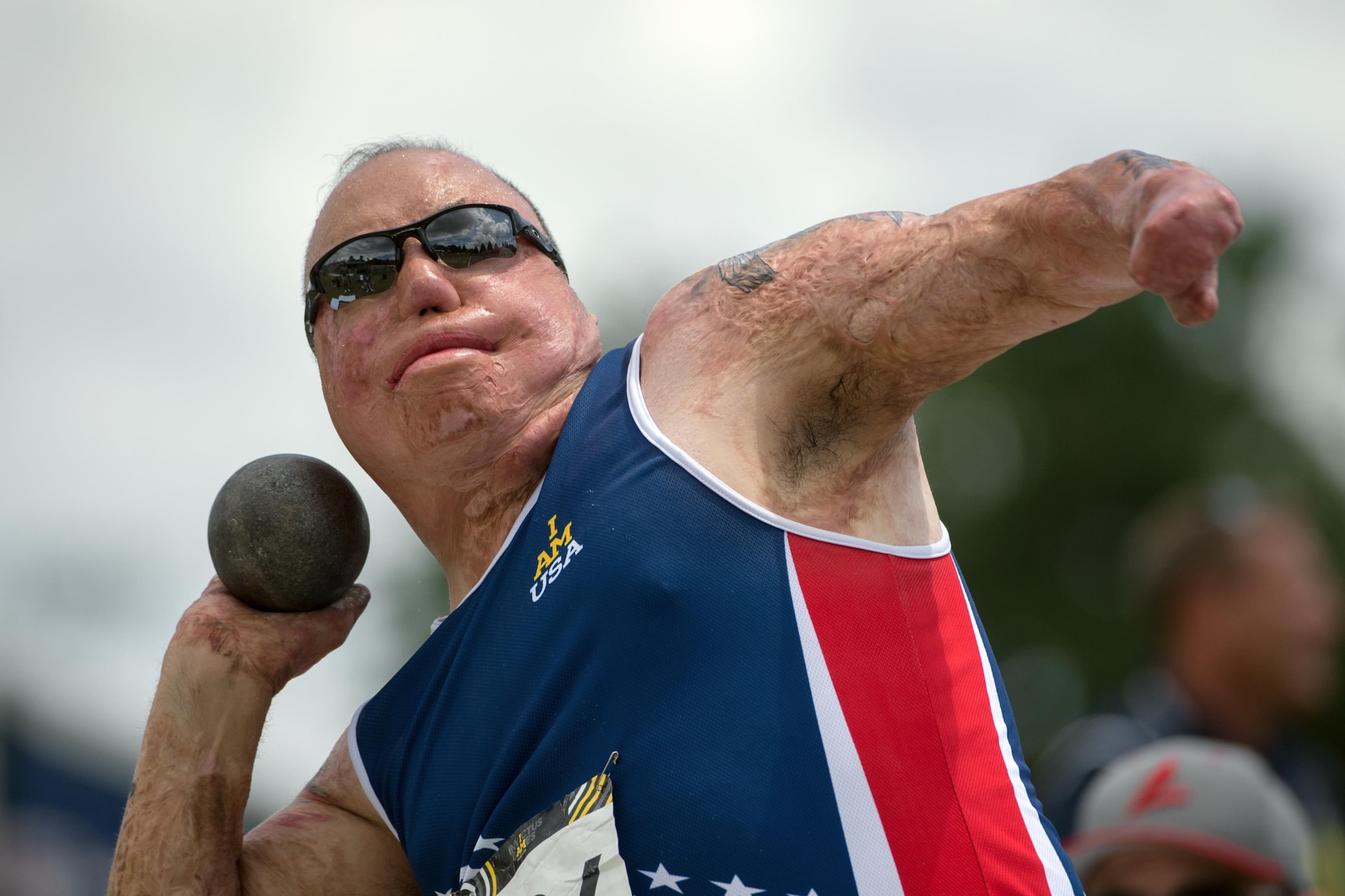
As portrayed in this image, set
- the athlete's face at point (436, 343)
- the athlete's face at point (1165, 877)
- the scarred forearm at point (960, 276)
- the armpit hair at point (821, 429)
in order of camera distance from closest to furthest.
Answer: the scarred forearm at point (960, 276), the armpit hair at point (821, 429), the athlete's face at point (436, 343), the athlete's face at point (1165, 877)

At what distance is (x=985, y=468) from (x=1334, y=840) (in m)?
22.3

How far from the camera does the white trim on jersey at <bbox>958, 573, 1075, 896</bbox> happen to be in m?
2.82

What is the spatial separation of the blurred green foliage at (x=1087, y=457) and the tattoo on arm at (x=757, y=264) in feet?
72.5

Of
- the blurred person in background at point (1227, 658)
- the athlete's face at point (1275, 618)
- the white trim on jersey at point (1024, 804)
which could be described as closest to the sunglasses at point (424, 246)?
the white trim on jersey at point (1024, 804)

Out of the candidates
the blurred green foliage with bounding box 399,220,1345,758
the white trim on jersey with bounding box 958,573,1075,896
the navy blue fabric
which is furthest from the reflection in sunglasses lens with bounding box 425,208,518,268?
the blurred green foliage with bounding box 399,220,1345,758

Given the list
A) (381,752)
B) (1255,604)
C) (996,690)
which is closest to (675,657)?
(996,690)

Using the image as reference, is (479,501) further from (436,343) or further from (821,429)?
(821,429)

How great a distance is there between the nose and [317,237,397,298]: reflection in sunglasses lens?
0.16 feet

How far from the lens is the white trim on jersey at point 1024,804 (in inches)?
111

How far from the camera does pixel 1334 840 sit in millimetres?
7742

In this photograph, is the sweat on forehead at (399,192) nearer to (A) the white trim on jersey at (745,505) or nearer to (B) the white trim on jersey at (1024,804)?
(A) the white trim on jersey at (745,505)

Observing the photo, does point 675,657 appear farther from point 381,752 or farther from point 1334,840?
point 1334,840

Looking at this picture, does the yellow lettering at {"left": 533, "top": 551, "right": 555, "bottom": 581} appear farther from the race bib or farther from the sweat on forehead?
the sweat on forehead

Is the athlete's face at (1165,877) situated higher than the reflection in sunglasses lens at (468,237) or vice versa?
the reflection in sunglasses lens at (468,237)
